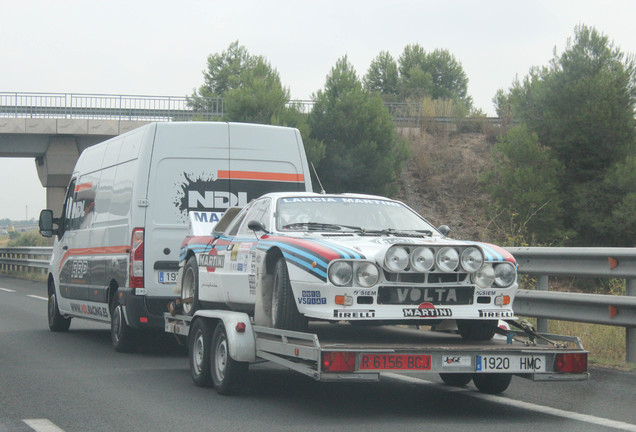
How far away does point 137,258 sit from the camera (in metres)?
10.8

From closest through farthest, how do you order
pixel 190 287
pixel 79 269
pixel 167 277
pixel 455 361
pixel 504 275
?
pixel 455 361
pixel 504 275
pixel 190 287
pixel 167 277
pixel 79 269

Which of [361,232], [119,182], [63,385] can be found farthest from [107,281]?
[361,232]

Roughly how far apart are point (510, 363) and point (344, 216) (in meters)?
2.15

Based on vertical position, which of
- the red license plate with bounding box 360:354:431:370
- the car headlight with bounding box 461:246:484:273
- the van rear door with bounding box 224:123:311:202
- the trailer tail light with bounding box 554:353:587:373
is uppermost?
the van rear door with bounding box 224:123:311:202

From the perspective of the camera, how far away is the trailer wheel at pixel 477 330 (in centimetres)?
802

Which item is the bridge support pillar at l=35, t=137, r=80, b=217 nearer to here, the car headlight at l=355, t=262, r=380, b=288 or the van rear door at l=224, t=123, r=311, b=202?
the van rear door at l=224, t=123, r=311, b=202

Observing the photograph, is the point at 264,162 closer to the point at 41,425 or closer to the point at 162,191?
the point at 162,191

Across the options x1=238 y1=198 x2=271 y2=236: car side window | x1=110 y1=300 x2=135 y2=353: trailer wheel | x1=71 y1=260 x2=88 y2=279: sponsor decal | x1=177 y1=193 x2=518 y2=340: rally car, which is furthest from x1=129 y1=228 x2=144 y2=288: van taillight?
x1=71 y1=260 x2=88 y2=279: sponsor decal

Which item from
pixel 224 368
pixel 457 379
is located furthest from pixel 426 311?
pixel 224 368

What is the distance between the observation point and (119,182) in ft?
38.3

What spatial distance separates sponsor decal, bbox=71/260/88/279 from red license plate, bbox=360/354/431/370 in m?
7.43

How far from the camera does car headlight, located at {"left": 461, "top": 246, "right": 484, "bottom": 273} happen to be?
7137mm

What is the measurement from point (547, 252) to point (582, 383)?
1928 millimetres

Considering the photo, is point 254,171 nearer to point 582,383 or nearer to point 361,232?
point 361,232
